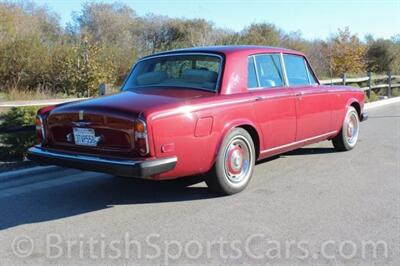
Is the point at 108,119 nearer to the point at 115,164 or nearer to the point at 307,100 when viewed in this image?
A: the point at 115,164

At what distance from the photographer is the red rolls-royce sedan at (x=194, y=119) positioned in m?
4.84

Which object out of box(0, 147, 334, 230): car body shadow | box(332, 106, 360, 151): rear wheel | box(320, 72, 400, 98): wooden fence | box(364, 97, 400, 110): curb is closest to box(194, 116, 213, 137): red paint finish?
box(0, 147, 334, 230): car body shadow

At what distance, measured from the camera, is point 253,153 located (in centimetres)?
589

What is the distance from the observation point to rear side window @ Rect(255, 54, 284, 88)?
6.27 m

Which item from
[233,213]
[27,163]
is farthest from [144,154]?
[27,163]

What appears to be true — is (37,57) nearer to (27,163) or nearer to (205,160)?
(27,163)

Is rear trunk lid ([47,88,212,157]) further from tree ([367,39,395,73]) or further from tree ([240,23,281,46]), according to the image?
tree ([367,39,395,73])

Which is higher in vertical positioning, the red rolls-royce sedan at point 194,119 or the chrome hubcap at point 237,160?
the red rolls-royce sedan at point 194,119

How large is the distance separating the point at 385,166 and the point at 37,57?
15.2 m

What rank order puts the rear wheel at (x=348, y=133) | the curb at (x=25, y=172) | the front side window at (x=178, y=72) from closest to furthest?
the front side window at (x=178, y=72) → the curb at (x=25, y=172) → the rear wheel at (x=348, y=133)

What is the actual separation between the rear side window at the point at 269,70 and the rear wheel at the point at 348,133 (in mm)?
1886

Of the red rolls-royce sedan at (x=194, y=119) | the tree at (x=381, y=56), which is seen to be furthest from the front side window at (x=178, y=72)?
the tree at (x=381, y=56)

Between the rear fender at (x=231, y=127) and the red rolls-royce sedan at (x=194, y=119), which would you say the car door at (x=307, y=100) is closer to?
the red rolls-royce sedan at (x=194, y=119)

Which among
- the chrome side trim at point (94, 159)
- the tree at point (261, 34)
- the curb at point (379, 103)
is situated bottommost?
the curb at point (379, 103)
